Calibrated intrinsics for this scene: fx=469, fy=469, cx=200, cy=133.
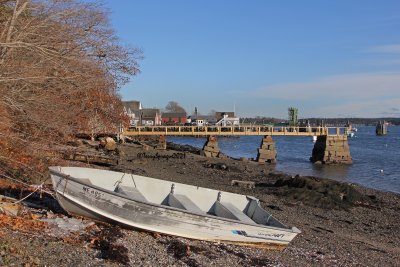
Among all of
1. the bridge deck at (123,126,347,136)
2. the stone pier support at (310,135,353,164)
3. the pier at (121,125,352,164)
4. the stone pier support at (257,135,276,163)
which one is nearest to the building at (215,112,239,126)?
the bridge deck at (123,126,347,136)

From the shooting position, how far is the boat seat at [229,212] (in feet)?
36.8

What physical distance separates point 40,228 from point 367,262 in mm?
7448

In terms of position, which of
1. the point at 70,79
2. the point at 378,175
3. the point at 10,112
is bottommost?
the point at 378,175

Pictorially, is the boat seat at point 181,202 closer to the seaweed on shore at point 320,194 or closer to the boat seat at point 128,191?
A: the boat seat at point 128,191

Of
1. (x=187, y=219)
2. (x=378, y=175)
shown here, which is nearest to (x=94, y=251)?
(x=187, y=219)

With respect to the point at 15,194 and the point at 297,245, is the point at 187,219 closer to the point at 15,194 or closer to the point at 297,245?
the point at 297,245

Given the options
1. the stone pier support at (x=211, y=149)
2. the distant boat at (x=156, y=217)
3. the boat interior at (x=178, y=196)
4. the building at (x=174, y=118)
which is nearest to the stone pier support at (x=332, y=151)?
the stone pier support at (x=211, y=149)

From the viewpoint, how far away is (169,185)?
12.4m

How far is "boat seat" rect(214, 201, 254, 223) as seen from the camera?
11224 mm

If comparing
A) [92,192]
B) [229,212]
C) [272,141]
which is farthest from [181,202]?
[272,141]

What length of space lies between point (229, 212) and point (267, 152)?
127ft

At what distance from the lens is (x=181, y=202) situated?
1157 cm

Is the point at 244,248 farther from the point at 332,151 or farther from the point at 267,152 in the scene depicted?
the point at 332,151

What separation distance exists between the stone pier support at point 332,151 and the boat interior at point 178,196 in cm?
4076
